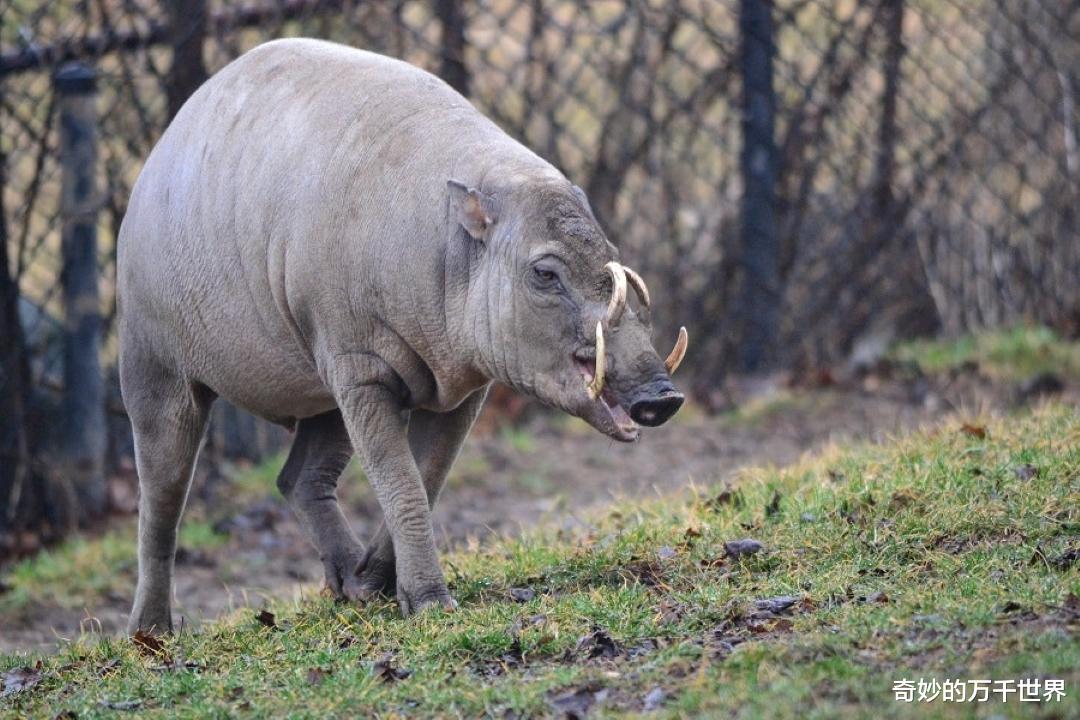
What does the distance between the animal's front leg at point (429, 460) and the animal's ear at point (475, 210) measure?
0.78m

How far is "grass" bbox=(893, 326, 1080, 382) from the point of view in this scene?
9812mm

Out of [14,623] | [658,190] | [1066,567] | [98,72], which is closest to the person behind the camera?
[1066,567]

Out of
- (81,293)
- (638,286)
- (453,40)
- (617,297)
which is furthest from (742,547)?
(453,40)

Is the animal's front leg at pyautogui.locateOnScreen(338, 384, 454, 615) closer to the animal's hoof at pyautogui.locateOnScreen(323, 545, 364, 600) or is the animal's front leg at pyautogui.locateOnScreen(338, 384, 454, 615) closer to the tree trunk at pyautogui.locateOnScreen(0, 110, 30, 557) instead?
the animal's hoof at pyautogui.locateOnScreen(323, 545, 364, 600)

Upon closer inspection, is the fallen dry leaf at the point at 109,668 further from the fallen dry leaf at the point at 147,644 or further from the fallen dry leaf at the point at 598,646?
the fallen dry leaf at the point at 598,646

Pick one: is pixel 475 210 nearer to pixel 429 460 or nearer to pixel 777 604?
pixel 429 460

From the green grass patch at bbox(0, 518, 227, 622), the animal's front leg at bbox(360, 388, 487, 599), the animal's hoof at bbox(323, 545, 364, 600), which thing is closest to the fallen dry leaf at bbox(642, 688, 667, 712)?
the animal's front leg at bbox(360, 388, 487, 599)

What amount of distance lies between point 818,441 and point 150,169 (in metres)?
4.51

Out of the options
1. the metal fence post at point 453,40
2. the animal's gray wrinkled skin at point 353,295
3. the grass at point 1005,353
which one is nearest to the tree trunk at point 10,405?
the metal fence post at point 453,40

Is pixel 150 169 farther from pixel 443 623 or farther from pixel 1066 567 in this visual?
pixel 1066 567

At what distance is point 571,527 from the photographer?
6934 mm

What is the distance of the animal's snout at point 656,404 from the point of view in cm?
470

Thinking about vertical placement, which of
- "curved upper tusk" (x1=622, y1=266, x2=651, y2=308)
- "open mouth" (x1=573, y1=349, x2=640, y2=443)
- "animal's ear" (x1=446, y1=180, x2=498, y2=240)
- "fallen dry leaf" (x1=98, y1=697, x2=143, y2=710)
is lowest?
"fallen dry leaf" (x1=98, y1=697, x2=143, y2=710)

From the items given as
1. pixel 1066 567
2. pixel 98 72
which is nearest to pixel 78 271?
pixel 98 72
